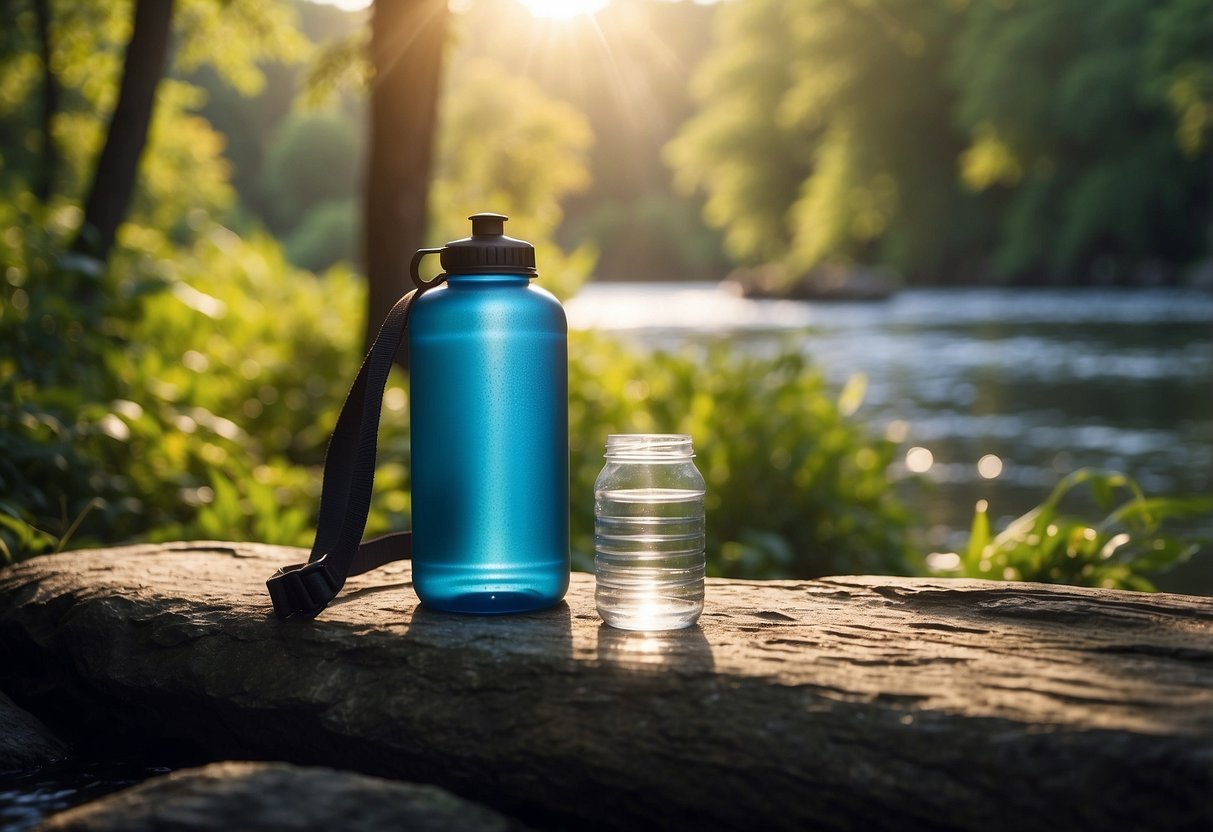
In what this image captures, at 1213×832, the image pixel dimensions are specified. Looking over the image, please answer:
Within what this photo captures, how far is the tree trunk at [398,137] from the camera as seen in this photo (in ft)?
18.5

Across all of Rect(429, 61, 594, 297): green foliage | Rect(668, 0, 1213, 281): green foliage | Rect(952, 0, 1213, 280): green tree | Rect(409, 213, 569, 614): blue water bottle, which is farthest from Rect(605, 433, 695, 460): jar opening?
Rect(952, 0, 1213, 280): green tree

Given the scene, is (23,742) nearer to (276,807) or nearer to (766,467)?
(276,807)

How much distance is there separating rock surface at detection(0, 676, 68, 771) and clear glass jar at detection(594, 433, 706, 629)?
1.11m

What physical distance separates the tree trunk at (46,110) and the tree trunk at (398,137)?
5.56 meters

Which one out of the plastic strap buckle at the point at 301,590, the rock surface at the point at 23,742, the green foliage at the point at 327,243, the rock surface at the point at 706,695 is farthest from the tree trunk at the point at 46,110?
the green foliage at the point at 327,243

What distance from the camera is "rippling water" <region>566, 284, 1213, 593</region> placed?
375 inches

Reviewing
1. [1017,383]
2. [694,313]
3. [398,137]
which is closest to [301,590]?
[398,137]

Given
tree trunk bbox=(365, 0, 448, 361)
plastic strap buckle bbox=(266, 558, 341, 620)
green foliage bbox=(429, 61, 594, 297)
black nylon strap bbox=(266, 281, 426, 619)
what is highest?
green foliage bbox=(429, 61, 594, 297)

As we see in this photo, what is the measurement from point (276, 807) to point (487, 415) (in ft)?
2.65

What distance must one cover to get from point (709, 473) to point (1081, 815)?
4.09 m

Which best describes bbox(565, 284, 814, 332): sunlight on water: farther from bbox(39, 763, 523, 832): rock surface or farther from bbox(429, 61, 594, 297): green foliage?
bbox(39, 763, 523, 832): rock surface

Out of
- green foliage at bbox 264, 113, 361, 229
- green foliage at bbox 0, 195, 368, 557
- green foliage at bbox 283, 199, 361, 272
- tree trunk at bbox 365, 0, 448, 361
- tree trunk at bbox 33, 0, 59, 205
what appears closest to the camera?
green foliage at bbox 0, 195, 368, 557

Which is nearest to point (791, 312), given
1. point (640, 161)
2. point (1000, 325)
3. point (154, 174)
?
point (1000, 325)

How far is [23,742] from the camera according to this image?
227cm
